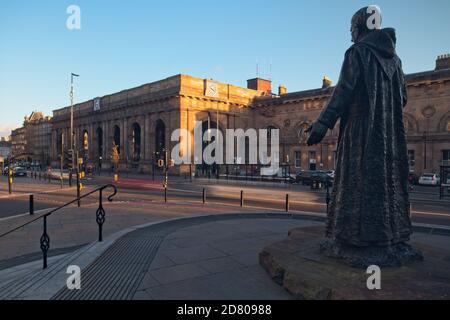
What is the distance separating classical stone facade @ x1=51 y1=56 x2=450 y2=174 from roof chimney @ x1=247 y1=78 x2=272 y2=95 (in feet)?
0.79

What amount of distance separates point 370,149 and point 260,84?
64.1m

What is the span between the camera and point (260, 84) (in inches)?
2613

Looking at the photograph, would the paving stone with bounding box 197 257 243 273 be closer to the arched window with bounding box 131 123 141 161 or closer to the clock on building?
the clock on building

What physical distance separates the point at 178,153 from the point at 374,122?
43046 mm

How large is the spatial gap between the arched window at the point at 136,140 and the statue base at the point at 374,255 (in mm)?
55026

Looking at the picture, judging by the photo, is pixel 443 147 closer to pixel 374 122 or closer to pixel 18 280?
pixel 374 122

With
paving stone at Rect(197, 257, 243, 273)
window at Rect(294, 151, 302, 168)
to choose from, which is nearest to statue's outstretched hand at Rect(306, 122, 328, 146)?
paving stone at Rect(197, 257, 243, 273)

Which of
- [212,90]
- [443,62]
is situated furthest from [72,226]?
[443,62]

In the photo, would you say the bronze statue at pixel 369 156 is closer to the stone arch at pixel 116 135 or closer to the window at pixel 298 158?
the window at pixel 298 158

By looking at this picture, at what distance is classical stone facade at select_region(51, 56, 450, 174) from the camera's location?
37.3 metres

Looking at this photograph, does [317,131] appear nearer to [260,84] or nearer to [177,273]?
[177,273]

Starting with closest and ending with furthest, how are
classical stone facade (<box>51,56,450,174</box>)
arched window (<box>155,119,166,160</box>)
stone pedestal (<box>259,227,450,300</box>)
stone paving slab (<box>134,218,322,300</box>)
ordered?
stone pedestal (<box>259,227,450,300</box>), stone paving slab (<box>134,218,322,300</box>), classical stone facade (<box>51,56,450,174</box>), arched window (<box>155,119,166,160</box>)
